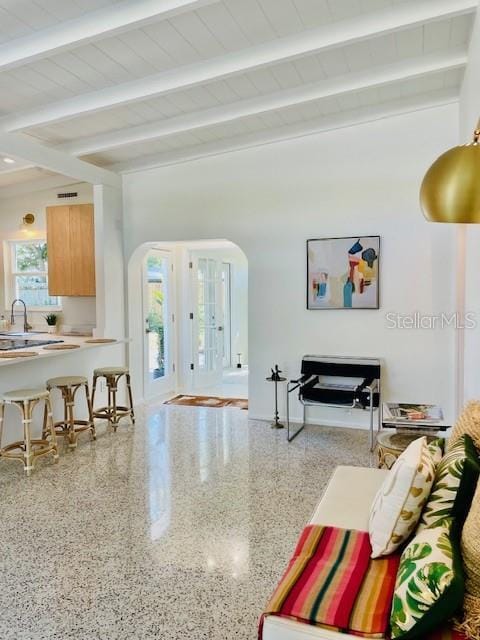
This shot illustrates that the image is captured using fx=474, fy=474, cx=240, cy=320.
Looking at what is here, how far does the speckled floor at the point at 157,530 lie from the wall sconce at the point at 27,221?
3250 mm

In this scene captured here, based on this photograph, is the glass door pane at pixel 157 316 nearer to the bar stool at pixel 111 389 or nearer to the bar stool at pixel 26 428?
the bar stool at pixel 111 389

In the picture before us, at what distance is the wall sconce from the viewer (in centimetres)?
632

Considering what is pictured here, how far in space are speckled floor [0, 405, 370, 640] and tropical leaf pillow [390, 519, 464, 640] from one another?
96 cm

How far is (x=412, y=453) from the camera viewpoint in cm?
179

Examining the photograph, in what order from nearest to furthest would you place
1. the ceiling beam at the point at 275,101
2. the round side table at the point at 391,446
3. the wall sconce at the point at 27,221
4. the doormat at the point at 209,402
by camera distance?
the round side table at the point at 391,446
the ceiling beam at the point at 275,101
the doormat at the point at 209,402
the wall sconce at the point at 27,221

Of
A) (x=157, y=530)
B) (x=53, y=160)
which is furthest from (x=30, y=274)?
(x=157, y=530)

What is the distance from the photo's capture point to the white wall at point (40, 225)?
6020 millimetres

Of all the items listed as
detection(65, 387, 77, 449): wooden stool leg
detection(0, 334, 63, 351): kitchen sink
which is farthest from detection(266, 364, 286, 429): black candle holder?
detection(0, 334, 63, 351): kitchen sink

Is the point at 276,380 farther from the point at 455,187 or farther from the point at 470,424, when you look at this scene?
the point at 455,187

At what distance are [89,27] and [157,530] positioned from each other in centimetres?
302

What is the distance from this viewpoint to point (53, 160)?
463 centimetres

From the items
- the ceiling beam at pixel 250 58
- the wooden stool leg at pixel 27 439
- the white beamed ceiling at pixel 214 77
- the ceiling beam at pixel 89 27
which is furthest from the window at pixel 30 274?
the ceiling beam at pixel 89 27

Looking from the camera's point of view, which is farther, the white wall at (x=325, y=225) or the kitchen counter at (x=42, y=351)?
the white wall at (x=325, y=225)

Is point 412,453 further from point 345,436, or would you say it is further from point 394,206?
point 394,206
